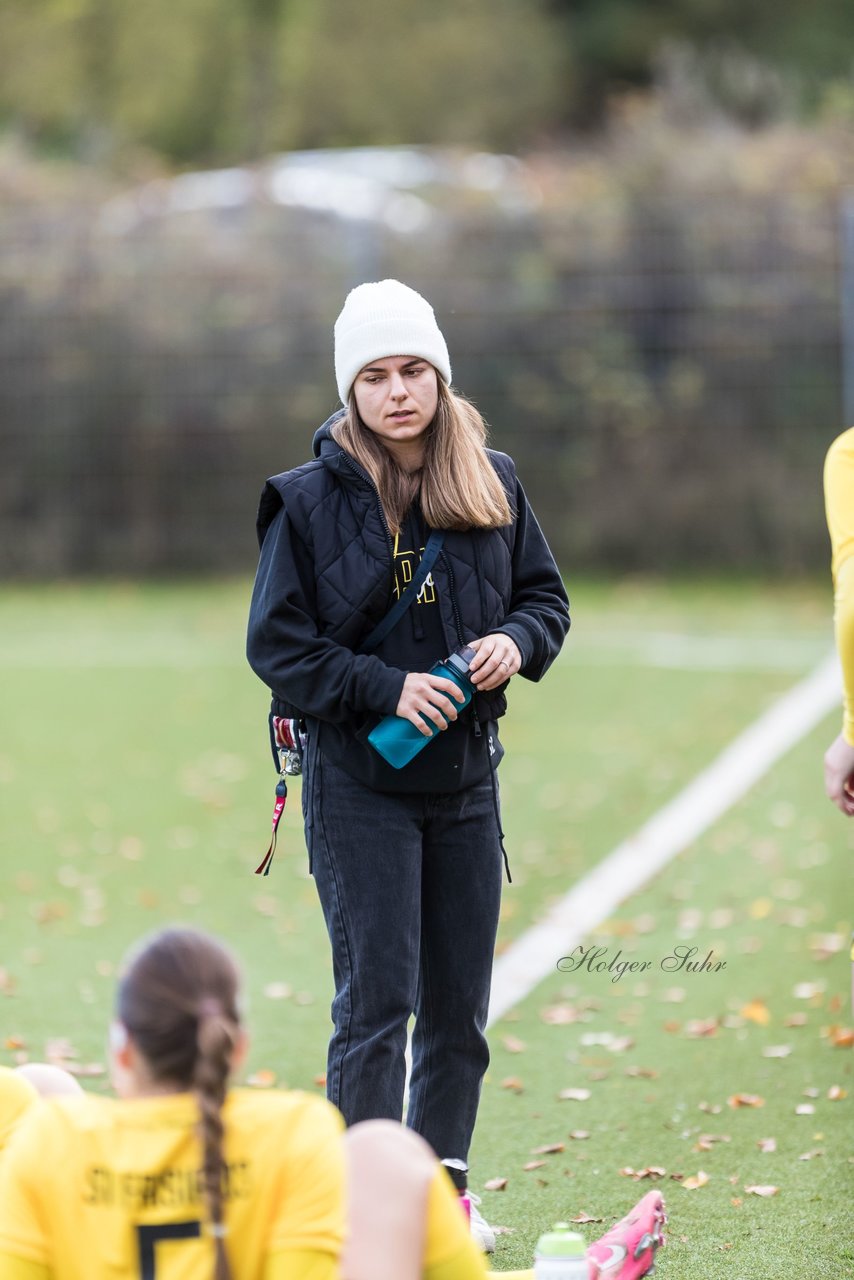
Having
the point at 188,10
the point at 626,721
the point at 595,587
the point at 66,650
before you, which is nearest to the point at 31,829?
the point at 626,721

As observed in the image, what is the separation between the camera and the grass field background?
4.91m

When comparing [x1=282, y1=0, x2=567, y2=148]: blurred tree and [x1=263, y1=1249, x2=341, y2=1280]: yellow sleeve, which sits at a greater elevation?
[x1=282, y1=0, x2=567, y2=148]: blurred tree

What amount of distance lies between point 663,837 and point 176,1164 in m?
6.17

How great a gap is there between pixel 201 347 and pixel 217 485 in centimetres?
126

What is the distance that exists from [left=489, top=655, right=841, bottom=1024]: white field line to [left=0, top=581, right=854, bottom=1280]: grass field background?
3.8 inches

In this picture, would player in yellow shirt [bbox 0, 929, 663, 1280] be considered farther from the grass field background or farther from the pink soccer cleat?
the grass field background

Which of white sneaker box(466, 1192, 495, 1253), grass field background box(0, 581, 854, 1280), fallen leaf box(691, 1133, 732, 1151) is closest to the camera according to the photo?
white sneaker box(466, 1192, 495, 1253)

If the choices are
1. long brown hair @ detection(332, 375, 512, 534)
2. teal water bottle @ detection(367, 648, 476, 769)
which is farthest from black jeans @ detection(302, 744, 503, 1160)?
long brown hair @ detection(332, 375, 512, 534)

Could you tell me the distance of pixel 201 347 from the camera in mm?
17453

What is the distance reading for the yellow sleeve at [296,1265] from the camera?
2.73 metres

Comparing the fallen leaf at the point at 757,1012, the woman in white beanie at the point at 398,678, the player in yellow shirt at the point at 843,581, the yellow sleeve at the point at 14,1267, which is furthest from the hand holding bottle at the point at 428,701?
the fallen leaf at the point at 757,1012

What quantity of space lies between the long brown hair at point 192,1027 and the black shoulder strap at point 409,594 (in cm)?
152

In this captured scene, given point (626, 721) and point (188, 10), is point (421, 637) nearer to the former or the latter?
point (626, 721)

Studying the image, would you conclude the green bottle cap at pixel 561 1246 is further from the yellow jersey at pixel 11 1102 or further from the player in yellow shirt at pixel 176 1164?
the yellow jersey at pixel 11 1102
